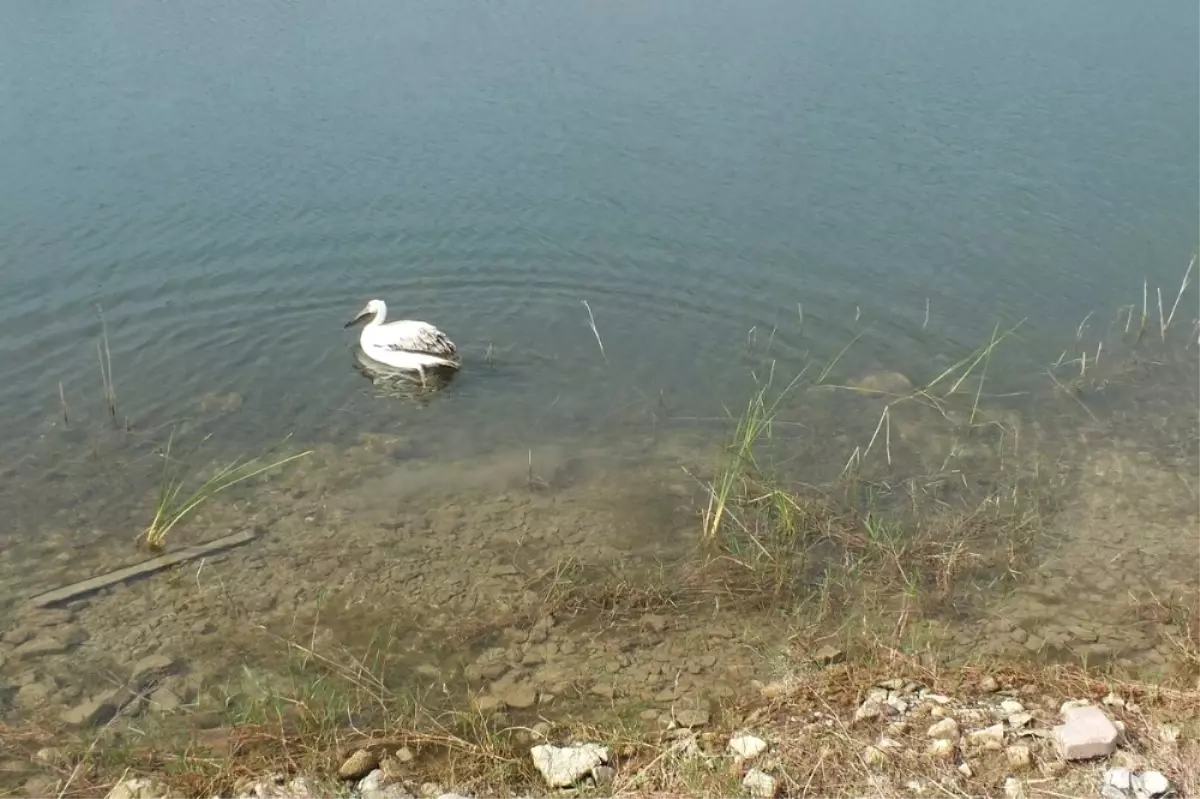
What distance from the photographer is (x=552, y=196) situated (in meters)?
14.0

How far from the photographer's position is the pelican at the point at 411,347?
10.4 metres

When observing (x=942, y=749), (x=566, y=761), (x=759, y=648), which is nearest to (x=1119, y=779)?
(x=942, y=749)

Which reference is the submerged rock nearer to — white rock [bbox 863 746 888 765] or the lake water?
the lake water

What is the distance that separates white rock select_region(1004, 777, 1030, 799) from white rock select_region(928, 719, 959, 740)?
1.22 ft

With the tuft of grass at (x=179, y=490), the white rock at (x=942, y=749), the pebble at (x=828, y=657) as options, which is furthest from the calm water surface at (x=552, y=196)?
the white rock at (x=942, y=749)

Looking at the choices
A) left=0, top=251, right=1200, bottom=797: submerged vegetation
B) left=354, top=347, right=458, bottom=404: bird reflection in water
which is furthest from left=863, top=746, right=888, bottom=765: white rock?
left=354, top=347, right=458, bottom=404: bird reflection in water

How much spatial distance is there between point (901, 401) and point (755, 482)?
7.74ft

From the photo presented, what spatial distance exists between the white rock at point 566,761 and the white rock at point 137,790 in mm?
1880

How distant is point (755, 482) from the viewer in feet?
27.5

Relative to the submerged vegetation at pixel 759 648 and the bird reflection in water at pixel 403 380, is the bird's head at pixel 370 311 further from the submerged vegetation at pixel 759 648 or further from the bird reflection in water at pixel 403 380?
the submerged vegetation at pixel 759 648

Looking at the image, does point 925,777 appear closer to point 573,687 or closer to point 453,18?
point 573,687

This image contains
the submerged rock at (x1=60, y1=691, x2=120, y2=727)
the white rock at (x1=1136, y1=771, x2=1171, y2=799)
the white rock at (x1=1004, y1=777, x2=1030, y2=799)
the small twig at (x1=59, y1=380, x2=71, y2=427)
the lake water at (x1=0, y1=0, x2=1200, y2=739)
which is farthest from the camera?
the lake water at (x1=0, y1=0, x2=1200, y2=739)

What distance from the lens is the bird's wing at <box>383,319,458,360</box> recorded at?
1036 centimetres

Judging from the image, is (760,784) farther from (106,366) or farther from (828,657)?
(106,366)
